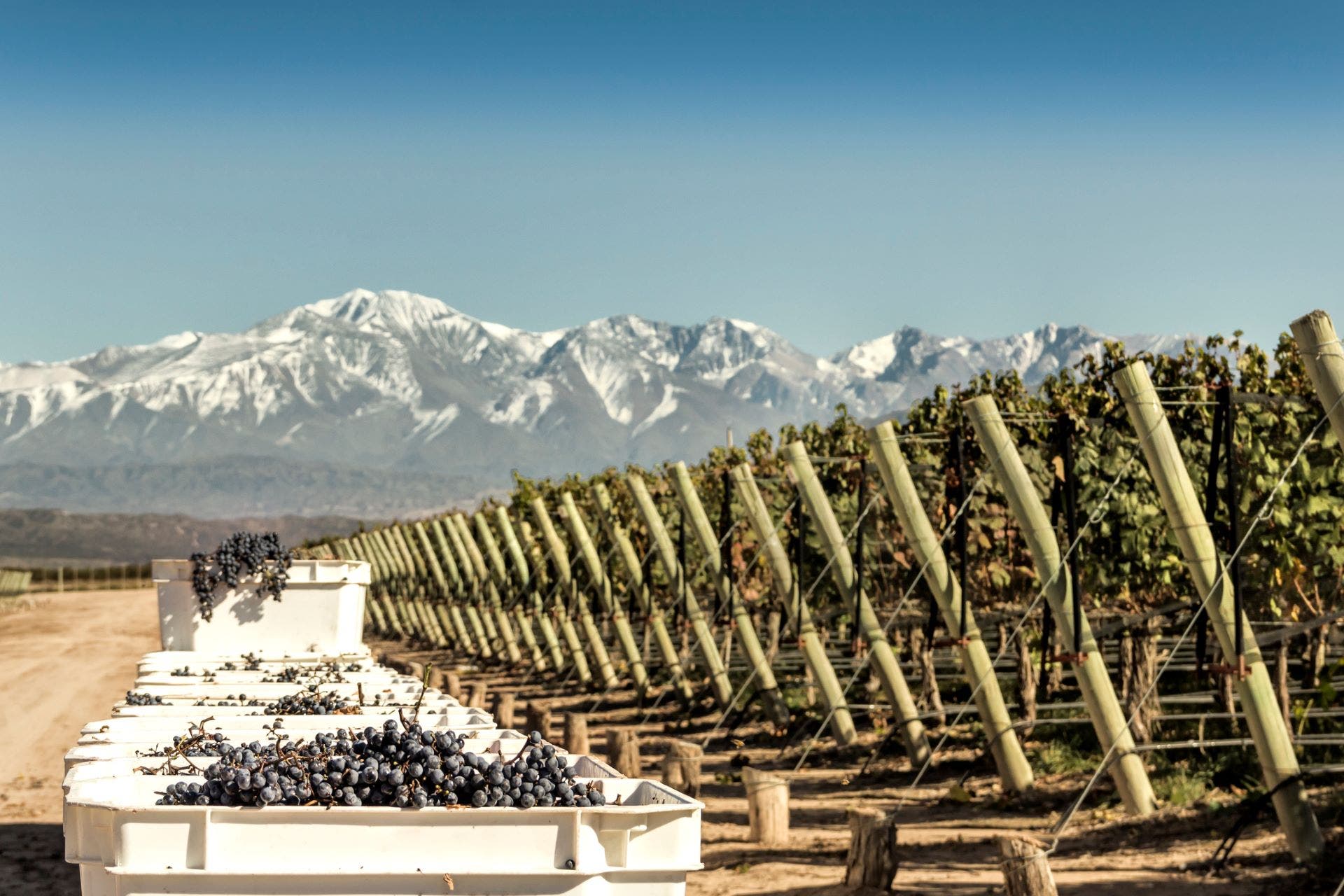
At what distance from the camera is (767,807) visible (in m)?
12.0

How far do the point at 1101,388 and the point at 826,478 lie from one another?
229 inches

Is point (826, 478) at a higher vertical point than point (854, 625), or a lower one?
higher

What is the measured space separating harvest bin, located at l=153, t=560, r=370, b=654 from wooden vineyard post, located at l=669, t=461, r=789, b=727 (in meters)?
5.07

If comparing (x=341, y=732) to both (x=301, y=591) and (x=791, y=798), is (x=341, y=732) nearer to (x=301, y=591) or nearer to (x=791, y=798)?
(x=301, y=591)

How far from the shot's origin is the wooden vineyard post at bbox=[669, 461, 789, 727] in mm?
17781

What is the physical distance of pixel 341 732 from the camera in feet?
20.9

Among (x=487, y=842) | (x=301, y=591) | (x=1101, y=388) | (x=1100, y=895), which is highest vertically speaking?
(x=1101, y=388)

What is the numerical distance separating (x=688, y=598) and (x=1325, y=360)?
11.5 meters

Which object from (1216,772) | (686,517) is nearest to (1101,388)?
(1216,772)

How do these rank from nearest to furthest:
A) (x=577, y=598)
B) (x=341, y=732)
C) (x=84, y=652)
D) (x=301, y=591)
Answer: (x=341, y=732) → (x=301, y=591) → (x=577, y=598) → (x=84, y=652)

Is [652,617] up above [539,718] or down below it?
above

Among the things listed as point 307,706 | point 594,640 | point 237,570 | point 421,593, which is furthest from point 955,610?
point 421,593

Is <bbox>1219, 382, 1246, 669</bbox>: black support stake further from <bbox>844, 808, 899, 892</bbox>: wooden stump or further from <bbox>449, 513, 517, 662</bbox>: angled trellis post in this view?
<bbox>449, 513, 517, 662</bbox>: angled trellis post

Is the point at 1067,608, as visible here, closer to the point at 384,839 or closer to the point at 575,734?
the point at 575,734
